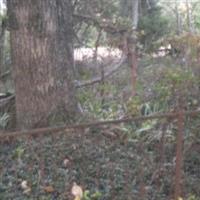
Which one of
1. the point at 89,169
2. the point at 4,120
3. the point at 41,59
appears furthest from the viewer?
the point at 4,120

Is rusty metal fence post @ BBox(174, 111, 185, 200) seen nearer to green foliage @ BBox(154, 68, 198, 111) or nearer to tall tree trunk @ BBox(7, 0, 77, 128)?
tall tree trunk @ BBox(7, 0, 77, 128)

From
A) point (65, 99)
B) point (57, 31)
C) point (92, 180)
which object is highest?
point (57, 31)

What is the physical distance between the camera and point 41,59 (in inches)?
224

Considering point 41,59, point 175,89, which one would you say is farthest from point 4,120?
point 175,89

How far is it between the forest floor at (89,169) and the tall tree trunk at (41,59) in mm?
839

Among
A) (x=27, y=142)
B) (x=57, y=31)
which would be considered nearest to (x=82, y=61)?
(x=57, y=31)

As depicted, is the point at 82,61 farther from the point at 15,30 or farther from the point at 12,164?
the point at 12,164

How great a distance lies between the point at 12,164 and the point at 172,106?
2.64 metres

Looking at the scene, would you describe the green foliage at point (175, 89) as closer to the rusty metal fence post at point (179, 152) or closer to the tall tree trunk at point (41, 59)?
the tall tree trunk at point (41, 59)

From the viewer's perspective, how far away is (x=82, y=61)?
983cm

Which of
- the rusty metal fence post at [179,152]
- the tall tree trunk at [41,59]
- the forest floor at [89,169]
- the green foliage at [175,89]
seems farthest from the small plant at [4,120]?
the rusty metal fence post at [179,152]

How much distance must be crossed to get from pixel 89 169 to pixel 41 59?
64.3 inches

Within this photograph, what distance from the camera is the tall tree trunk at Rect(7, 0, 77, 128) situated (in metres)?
5.60

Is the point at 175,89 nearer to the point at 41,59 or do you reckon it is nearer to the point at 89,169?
the point at 41,59
